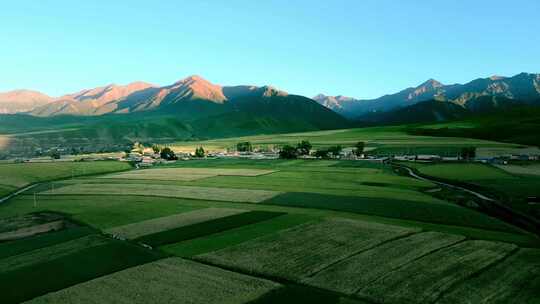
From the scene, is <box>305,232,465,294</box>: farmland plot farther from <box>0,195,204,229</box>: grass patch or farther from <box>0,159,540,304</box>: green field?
<box>0,195,204,229</box>: grass patch

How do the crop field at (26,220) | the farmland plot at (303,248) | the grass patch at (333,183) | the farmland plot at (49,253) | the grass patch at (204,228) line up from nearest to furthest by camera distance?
the farmland plot at (303,248) → the farmland plot at (49,253) → the grass patch at (204,228) → the crop field at (26,220) → the grass patch at (333,183)

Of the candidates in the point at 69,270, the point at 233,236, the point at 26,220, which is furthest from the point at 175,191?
the point at 69,270

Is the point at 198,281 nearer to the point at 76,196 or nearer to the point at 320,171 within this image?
the point at 76,196

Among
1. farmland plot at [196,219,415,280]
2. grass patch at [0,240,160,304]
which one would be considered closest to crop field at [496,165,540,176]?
farmland plot at [196,219,415,280]

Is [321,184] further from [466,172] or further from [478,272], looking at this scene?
[478,272]

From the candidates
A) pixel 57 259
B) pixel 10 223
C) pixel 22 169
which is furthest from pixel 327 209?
pixel 22 169

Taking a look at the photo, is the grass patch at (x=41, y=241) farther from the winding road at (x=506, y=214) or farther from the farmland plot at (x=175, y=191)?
the winding road at (x=506, y=214)

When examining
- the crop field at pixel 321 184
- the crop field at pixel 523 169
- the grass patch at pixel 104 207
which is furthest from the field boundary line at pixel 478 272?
the crop field at pixel 523 169
